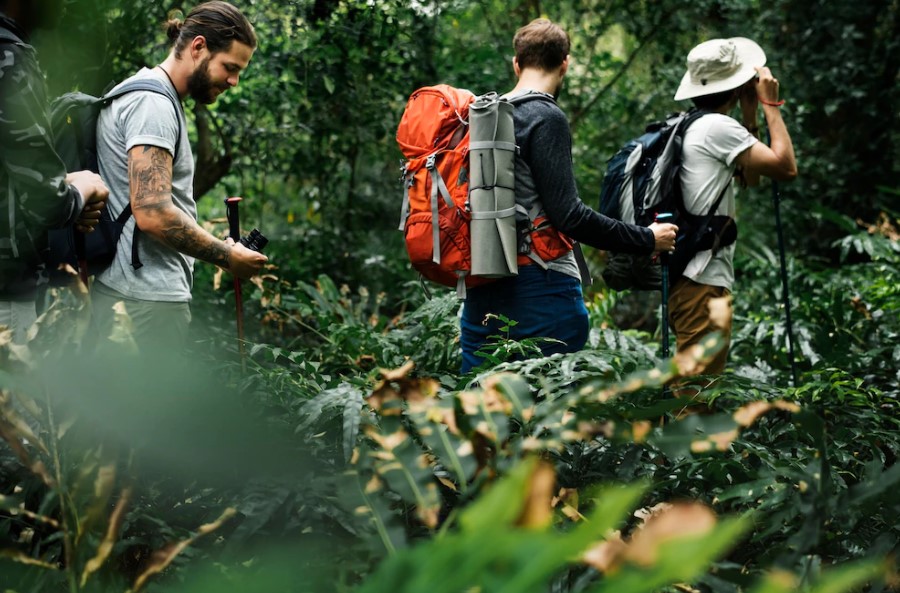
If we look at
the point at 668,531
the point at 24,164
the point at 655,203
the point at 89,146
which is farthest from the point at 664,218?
the point at 668,531

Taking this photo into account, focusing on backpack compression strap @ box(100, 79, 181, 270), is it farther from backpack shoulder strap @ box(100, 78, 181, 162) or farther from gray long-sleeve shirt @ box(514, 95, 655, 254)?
gray long-sleeve shirt @ box(514, 95, 655, 254)

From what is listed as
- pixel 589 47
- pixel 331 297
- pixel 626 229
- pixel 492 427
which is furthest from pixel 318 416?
pixel 589 47

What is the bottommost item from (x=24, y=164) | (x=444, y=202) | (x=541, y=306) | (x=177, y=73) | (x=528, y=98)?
(x=541, y=306)

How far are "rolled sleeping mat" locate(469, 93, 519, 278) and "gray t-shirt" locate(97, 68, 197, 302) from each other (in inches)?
43.8

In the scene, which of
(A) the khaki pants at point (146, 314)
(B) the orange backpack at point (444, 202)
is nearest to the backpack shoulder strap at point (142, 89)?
(A) the khaki pants at point (146, 314)

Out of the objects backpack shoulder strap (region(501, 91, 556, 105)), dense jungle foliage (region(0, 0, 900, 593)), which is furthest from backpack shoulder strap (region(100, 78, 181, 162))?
backpack shoulder strap (region(501, 91, 556, 105))

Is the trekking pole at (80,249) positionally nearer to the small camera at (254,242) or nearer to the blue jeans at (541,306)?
the small camera at (254,242)

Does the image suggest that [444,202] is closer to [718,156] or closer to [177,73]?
[177,73]

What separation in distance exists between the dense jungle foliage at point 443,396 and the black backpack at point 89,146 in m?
0.21

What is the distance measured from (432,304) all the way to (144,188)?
2.33m

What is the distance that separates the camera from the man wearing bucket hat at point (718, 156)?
165 inches

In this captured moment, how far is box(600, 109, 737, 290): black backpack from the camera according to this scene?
4277 mm

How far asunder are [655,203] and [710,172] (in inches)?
12.0

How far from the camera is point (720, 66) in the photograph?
4.41 meters
